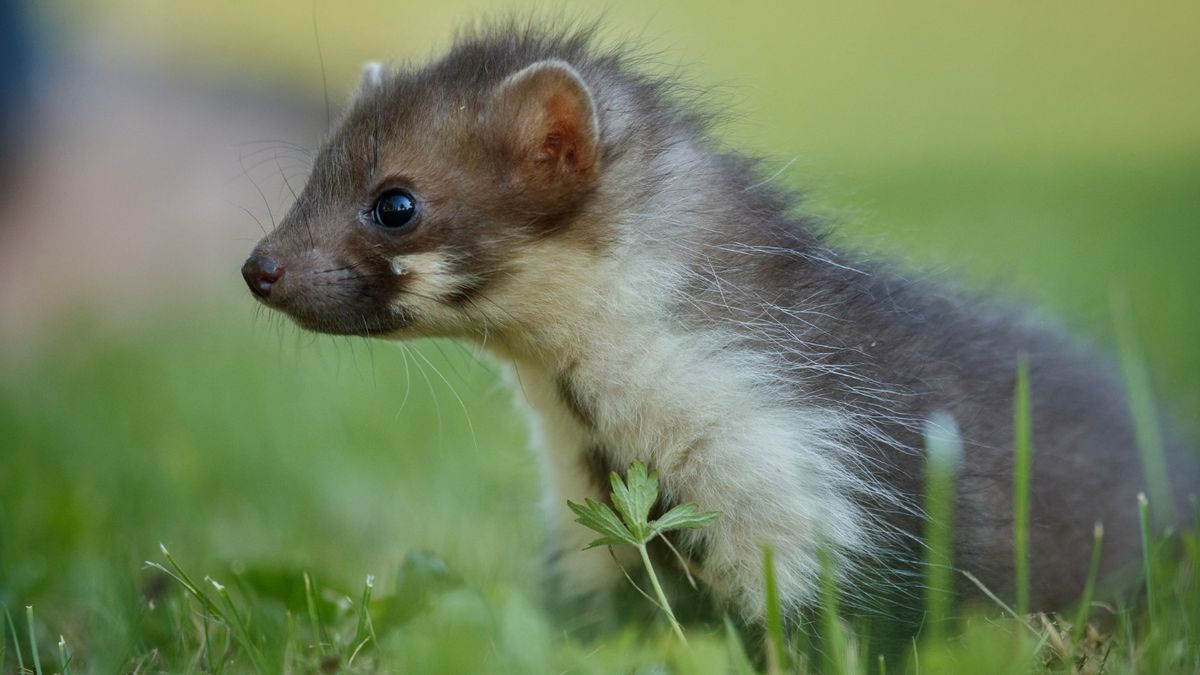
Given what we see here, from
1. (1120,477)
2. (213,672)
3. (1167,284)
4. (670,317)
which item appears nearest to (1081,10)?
(1167,284)

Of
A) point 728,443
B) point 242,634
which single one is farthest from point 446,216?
Result: point 242,634

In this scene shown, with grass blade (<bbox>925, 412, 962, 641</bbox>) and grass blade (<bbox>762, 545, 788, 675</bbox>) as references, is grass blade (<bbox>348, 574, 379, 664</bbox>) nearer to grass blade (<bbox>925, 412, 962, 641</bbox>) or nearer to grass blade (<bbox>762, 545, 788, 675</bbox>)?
grass blade (<bbox>762, 545, 788, 675</bbox>)

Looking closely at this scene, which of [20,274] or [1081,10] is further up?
[1081,10]

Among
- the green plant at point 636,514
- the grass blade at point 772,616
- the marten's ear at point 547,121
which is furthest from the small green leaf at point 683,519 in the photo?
the marten's ear at point 547,121

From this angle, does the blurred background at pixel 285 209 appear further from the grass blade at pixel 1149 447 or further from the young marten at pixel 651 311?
the grass blade at pixel 1149 447

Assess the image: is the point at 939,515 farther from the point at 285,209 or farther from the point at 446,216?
the point at 285,209

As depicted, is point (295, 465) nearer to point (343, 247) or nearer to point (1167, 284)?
point (343, 247)

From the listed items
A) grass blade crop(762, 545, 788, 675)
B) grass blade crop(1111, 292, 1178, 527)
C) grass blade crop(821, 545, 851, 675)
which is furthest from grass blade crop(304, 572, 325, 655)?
grass blade crop(1111, 292, 1178, 527)
